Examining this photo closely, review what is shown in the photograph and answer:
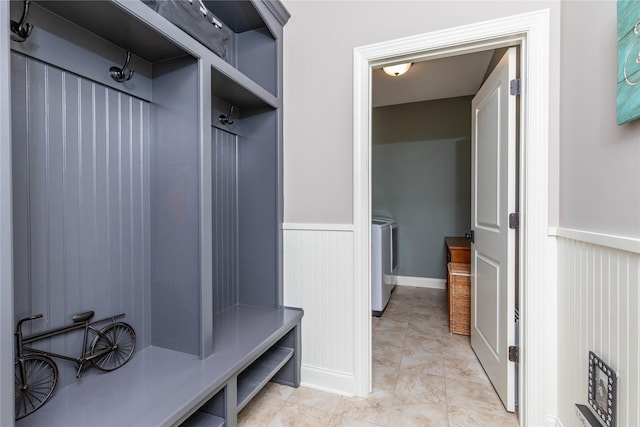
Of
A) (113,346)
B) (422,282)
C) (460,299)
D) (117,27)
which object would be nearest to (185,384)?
(113,346)

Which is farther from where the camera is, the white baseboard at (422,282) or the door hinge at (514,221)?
the white baseboard at (422,282)

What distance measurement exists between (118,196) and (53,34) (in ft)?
1.98

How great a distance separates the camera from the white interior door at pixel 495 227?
163cm

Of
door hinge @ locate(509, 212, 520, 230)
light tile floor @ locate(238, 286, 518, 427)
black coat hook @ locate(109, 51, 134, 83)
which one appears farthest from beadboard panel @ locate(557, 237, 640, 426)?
black coat hook @ locate(109, 51, 134, 83)

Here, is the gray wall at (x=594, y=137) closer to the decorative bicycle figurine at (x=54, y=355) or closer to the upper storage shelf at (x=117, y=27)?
the upper storage shelf at (x=117, y=27)

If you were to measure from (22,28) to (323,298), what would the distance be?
1.69 m

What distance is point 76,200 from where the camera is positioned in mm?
1149

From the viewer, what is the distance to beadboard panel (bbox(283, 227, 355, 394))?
178 cm

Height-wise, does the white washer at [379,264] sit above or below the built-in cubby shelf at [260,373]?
above

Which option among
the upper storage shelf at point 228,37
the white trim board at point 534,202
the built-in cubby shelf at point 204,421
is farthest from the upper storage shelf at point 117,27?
the built-in cubby shelf at point 204,421

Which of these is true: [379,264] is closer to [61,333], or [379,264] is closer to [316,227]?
[316,227]

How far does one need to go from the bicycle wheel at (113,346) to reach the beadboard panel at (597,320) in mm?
1850

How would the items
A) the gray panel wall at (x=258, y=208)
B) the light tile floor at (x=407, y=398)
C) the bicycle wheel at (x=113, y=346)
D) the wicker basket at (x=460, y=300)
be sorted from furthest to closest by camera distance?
the wicker basket at (x=460, y=300), the gray panel wall at (x=258, y=208), the light tile floor at (x=407, y=398), the bicycle wheel at (x=113, y=346)

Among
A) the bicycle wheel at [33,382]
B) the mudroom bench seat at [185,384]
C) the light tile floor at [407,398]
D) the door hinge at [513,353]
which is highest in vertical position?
the bicycle wheel at [33,382]
